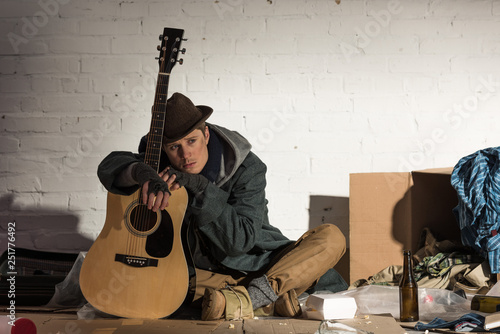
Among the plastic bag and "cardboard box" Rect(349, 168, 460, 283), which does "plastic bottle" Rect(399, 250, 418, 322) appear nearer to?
the plastic bag

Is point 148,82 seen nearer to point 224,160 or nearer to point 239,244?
point 224,160

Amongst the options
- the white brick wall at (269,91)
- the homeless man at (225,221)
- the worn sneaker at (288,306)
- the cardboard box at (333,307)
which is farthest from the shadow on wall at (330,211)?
the cardboard box at (333,307)

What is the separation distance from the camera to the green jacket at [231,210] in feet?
6.95

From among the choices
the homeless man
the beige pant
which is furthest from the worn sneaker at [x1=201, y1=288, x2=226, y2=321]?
the beige pant

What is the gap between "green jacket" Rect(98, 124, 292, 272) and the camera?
2117 mm

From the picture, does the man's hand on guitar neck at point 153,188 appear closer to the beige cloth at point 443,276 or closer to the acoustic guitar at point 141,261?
the acoustic guitar at point 141,261

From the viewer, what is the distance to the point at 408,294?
6.63ft

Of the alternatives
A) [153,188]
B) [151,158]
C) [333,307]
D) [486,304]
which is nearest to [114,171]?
[151,158]

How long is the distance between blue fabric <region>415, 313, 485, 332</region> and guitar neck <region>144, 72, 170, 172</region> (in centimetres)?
112

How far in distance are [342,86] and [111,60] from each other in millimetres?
1281

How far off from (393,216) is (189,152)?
1.12 m

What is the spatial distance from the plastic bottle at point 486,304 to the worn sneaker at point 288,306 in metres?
0.62

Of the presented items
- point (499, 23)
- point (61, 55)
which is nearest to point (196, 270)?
point (61, 55)

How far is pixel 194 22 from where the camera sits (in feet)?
10.2
